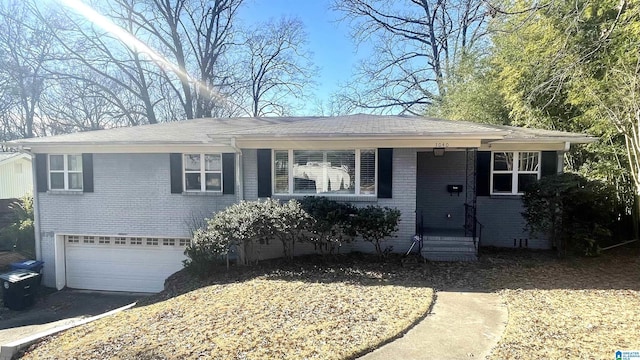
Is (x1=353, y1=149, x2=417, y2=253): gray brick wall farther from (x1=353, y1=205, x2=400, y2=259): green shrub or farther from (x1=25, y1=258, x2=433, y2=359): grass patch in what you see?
(x1=25, y1=258, x2=433, y2=359): grass patch

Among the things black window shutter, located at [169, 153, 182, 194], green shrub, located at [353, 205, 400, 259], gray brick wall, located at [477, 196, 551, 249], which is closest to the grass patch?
green shrub, located at [353, 205, 400, 259]

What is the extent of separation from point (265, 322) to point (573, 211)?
7.68m

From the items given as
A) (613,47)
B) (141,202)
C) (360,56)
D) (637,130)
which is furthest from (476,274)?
(360,56)

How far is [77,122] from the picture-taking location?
1008 inches

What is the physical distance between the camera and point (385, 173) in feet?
27.0

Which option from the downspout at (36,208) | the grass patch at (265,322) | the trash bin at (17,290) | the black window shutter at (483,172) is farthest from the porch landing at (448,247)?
the downspout at (36,208)

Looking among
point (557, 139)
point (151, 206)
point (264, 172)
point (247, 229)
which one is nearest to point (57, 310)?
point (151, 206)

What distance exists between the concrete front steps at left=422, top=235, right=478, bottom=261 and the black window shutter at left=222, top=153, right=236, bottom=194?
544 cm

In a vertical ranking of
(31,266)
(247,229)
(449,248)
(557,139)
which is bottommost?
(31,266)

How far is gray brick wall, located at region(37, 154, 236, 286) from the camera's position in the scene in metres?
9.74

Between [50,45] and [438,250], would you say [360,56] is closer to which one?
[438,250]

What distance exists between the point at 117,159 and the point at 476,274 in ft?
33.5

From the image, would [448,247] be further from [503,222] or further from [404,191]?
[503,222]

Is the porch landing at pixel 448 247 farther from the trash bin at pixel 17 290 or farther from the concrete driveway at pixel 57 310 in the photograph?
the trash bin at pixel 17 290
